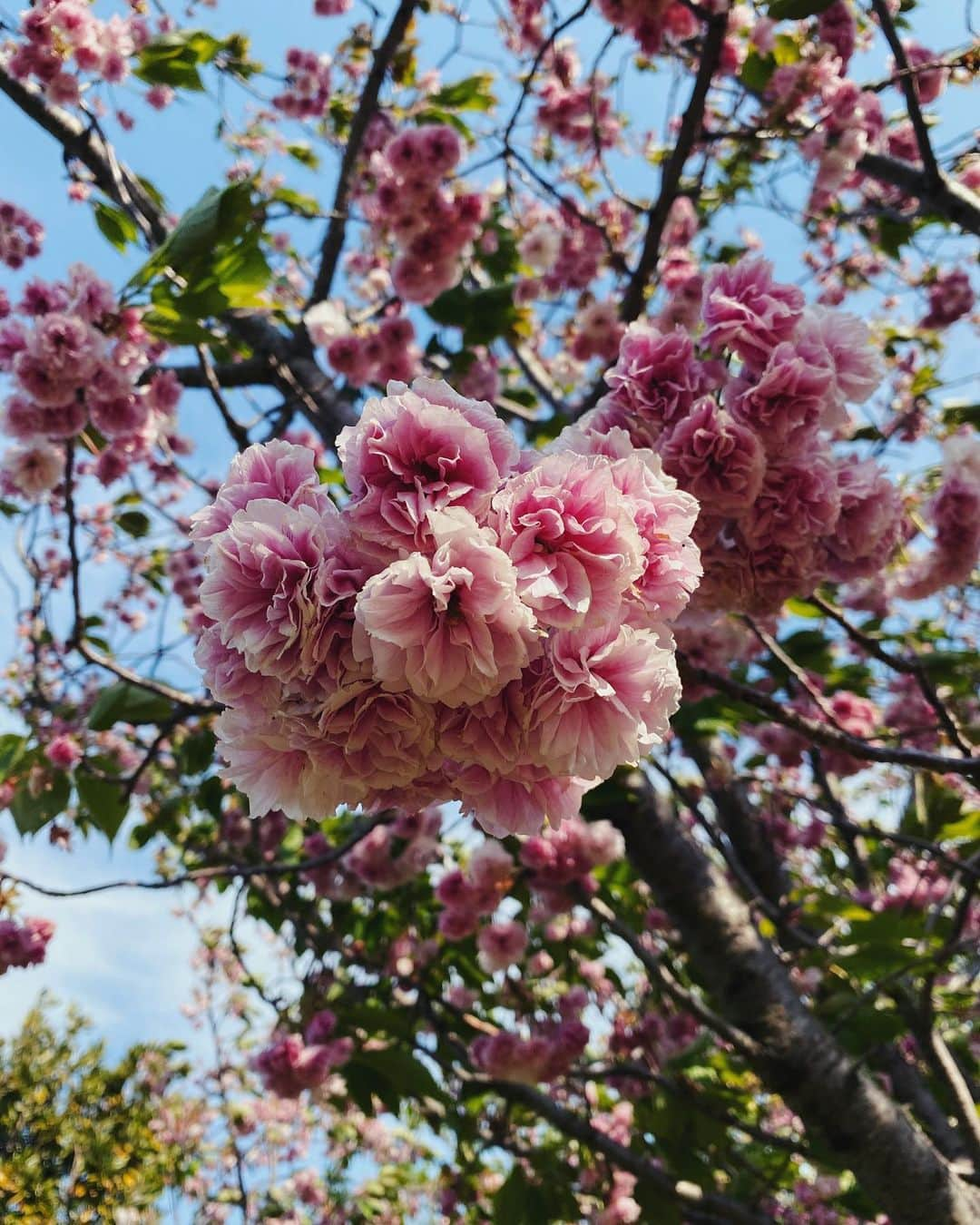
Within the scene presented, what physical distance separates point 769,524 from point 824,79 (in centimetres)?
294

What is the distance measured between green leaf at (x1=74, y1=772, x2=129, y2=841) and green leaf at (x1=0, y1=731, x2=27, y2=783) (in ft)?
0.64

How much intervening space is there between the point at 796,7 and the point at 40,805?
3324 mm

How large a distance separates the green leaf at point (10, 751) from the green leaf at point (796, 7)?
3.24 meters

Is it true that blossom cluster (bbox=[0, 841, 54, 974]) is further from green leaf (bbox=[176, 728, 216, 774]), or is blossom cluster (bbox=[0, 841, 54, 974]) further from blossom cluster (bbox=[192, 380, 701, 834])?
blossom cluster (bbox=[192, 380, 701, 834])

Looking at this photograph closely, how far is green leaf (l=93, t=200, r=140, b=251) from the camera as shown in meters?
2.37

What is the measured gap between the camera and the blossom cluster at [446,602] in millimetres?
884

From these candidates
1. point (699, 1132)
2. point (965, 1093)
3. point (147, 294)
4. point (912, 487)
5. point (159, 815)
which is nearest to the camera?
point (147, 294)

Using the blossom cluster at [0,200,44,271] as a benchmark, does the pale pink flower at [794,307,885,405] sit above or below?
below

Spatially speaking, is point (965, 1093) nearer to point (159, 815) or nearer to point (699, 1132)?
point (699, 1132)

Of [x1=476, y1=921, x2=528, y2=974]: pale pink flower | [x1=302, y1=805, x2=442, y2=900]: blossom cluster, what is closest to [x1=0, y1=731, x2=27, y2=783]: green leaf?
[x1=302, y1=805, x2=442, y2=900]: blossom cluster

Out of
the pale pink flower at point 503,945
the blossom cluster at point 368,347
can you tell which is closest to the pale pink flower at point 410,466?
the pale pink flower at point 503,945

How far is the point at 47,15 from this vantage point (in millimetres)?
3242

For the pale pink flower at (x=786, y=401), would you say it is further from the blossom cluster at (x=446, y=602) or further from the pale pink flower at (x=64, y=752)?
the pale pink flower at (x=64, y=752)

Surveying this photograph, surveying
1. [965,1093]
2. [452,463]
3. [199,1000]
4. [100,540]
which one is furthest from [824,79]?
[199,1000]
